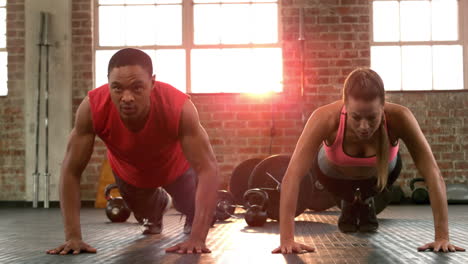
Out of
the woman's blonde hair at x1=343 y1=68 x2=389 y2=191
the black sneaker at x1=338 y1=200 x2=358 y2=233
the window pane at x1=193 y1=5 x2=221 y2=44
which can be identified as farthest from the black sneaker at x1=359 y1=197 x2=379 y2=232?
the window pane at x1=193 y1=5 x2=221 y2=44

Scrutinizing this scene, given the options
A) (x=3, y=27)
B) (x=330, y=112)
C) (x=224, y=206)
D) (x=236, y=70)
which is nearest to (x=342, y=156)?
(x=330, y=112)

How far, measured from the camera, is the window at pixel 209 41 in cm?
613

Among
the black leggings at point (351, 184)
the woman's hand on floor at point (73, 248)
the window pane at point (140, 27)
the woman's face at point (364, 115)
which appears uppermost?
the window pane at point (140, 27)

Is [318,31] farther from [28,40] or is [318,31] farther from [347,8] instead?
[28,40]

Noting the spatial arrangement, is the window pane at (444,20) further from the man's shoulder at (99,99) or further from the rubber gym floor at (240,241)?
the man's shoulder at (99,99)

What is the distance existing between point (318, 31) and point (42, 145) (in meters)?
3.09

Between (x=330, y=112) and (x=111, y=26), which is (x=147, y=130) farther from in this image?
(x=111, y=26)

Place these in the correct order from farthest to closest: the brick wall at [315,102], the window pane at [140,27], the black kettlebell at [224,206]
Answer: the window pane at [140,27]
the brick wall at [315,102]
the black kettlebell at [224,206]

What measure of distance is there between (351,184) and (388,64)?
3.33 m

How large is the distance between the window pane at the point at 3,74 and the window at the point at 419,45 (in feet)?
12.7

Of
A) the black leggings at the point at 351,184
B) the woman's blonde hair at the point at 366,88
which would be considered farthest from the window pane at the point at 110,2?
the woman's blonde hair at the point at 366,88

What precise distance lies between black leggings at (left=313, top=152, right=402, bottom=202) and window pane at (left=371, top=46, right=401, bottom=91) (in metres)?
3.11

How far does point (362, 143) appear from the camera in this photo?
267cm

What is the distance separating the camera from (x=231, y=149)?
6.07 metres
